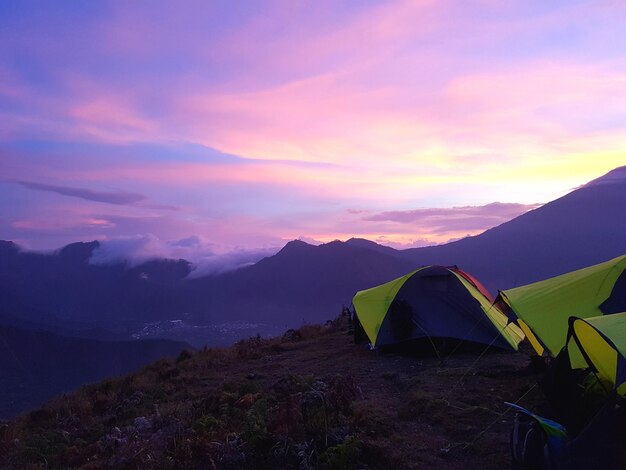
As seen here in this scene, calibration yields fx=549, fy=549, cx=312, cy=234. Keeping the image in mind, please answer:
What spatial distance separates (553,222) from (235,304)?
4563 inches

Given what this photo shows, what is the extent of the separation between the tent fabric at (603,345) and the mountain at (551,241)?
76.7 m

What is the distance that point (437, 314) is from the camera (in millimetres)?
13758

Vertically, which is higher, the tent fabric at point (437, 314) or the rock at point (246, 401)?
the tent fabric at point (437, 314)

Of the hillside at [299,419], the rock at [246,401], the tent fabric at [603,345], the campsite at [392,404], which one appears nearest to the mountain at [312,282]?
the campsite at [392,404]

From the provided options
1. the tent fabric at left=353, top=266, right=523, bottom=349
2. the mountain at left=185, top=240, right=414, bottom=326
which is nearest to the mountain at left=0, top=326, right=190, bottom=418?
the mountain at left=185, top=240, right=414, bottom=326

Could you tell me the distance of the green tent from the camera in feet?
29.6

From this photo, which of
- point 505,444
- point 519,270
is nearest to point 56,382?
point 519,270

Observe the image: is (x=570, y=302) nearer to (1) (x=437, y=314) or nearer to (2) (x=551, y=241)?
(1) (x=437, y=314)

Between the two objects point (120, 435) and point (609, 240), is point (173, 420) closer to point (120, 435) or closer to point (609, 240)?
point (120, 435)

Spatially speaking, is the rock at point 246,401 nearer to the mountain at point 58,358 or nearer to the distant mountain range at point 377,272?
the distant mountain range at point 377,272

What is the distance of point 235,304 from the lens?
193375 mm

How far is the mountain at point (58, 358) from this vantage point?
70750mm

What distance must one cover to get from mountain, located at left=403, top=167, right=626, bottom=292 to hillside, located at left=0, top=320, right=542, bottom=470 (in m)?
72.2

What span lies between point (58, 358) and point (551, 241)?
291 feet
